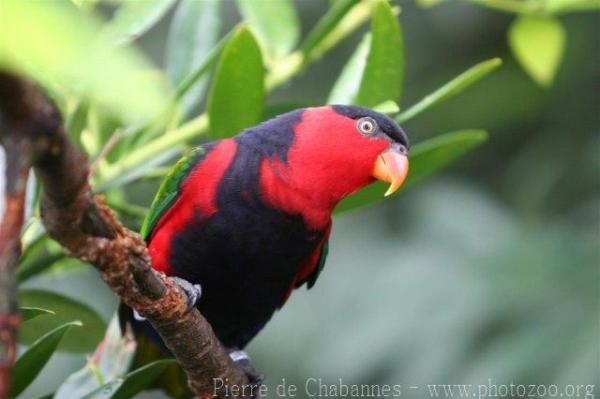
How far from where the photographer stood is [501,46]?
513 cm

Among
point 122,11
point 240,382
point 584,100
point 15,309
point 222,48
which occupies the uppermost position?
point 15,309

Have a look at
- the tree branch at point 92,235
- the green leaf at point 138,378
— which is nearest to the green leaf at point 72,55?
the tree branch at point 92,235

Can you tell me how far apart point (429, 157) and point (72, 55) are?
1.83m

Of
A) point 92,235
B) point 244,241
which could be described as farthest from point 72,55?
point 244,241

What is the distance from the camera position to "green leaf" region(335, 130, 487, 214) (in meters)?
2.23

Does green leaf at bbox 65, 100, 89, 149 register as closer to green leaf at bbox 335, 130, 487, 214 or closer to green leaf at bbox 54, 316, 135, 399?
green leaf at bbox 54, 316, 135, 399

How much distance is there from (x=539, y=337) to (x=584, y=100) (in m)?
1.73

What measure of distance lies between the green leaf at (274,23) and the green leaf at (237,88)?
19 cm

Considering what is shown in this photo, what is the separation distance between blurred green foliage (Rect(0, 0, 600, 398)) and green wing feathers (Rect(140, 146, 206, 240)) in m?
0.11

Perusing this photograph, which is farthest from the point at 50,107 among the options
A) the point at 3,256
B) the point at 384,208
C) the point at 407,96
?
the point at 407,96

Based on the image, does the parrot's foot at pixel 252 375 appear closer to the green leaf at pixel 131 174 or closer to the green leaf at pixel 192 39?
the green leaf at pixel 131 174

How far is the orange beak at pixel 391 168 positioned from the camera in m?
2.19

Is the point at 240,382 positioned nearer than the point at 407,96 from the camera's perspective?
Yes

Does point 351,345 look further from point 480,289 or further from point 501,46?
point 501,46
